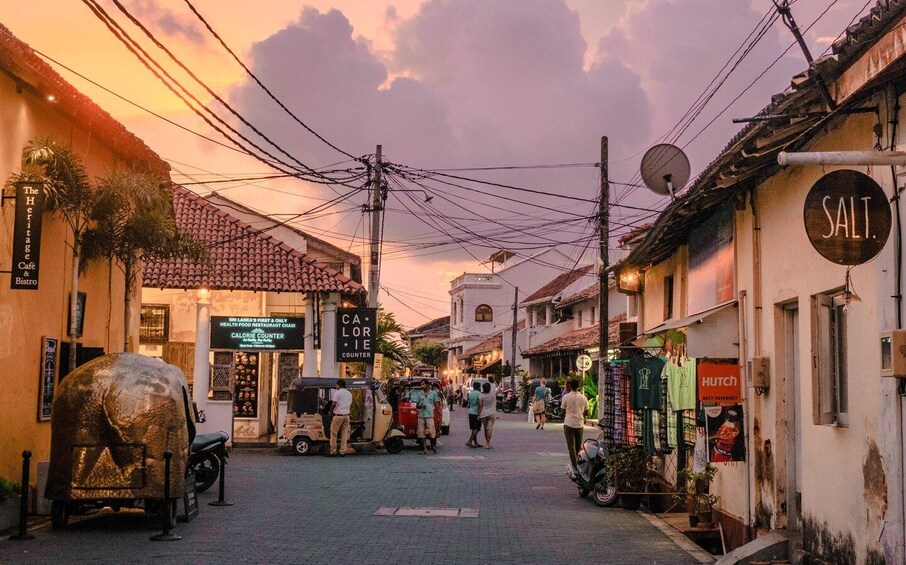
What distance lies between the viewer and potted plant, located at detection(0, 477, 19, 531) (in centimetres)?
1215

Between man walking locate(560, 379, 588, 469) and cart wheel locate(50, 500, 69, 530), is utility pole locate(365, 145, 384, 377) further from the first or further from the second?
cart wheel locate(50, 500, 69, 530)

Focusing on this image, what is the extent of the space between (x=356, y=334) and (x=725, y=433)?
1703 cm

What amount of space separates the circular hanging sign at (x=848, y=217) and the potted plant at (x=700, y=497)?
685 cm

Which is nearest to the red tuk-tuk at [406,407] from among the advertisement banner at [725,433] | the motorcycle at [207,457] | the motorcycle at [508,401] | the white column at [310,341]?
the white column at [310,341]

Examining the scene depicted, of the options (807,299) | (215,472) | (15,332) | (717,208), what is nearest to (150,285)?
(215,472)

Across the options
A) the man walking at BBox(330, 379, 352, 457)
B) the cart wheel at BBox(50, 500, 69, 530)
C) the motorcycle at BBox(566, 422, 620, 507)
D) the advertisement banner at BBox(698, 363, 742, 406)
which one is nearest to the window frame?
the man walking at BBox(330, 379, 352, 457)

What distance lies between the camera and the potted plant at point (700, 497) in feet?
46.5

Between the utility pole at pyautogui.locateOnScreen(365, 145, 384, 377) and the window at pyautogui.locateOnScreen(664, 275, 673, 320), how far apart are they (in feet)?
35.6

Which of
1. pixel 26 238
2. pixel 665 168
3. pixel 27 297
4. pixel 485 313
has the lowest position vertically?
pixel 27 297

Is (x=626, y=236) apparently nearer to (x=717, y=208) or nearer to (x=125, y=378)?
(x=717, y=208)

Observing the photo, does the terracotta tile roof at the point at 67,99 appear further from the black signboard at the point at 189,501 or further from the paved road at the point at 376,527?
the paved road at the point at 376,527

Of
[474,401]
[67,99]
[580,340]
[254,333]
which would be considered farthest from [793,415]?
[580,340]

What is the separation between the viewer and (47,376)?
14594 mm

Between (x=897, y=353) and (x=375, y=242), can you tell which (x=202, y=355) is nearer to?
(x=375, y=242)
